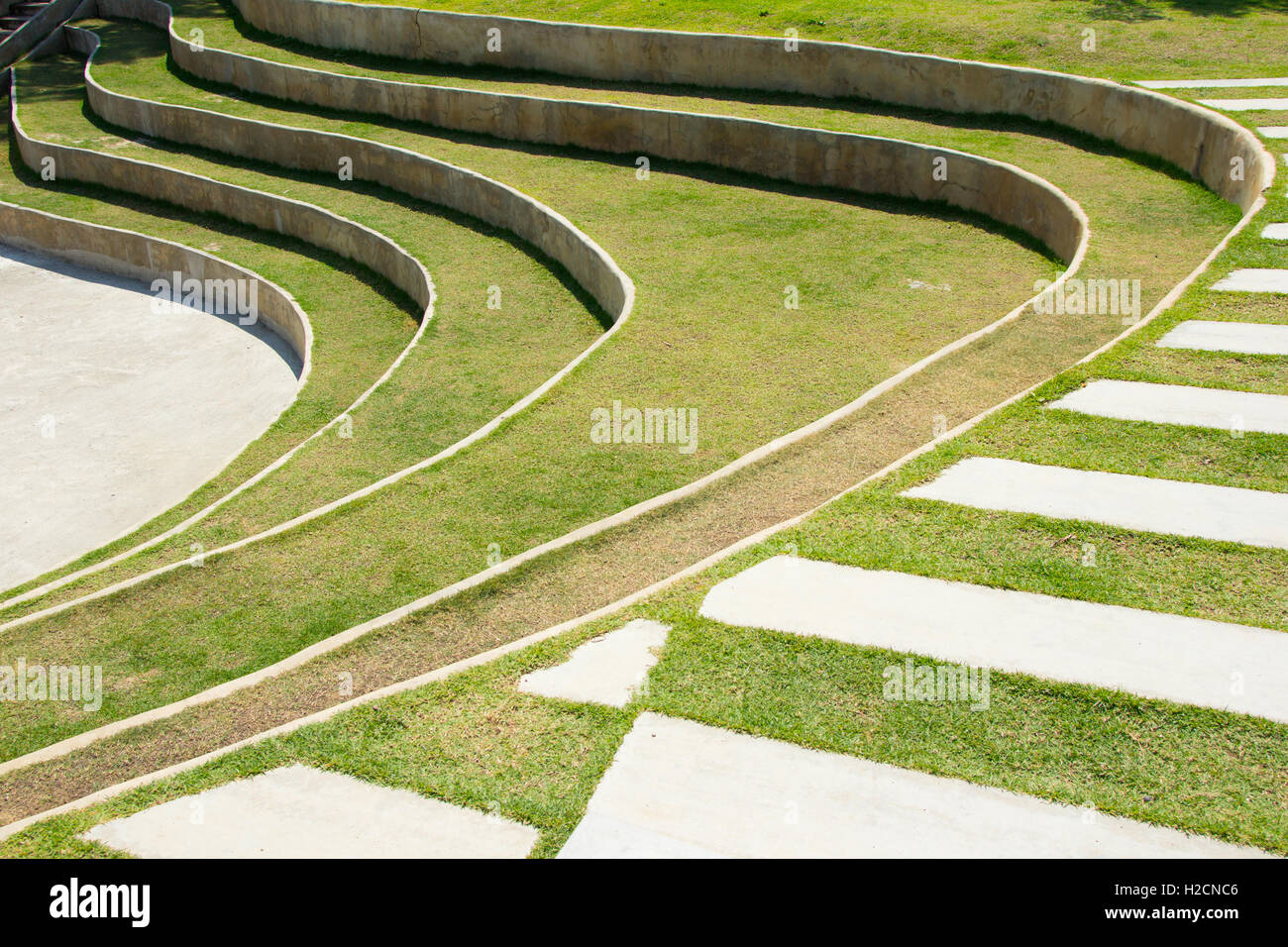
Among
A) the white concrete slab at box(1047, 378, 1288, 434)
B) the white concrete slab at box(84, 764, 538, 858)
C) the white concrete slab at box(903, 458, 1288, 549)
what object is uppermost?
the white concrete slab at box(1047, 378, 1288, 434)

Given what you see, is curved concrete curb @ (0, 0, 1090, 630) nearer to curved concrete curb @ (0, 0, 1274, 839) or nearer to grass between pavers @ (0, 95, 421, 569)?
curved concrete curb @ (0, 0, 1274, 839)

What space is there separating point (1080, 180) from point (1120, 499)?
7.47 meters

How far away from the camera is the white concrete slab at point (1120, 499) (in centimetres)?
626

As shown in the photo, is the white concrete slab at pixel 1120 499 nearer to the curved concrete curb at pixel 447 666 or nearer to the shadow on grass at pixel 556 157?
the curved concrete curb at pixel 447 666

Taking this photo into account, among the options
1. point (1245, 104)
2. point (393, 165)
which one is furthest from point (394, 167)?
point (1245, 104)

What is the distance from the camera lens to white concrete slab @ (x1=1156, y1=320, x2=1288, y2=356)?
27.1 ft

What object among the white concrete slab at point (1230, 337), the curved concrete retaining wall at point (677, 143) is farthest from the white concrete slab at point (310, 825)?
the curved concrete retaining wall at point (677, 143)

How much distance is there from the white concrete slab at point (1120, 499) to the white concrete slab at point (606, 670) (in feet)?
7.04

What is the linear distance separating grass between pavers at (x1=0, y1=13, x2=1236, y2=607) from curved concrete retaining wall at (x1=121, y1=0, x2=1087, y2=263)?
0.47 metres

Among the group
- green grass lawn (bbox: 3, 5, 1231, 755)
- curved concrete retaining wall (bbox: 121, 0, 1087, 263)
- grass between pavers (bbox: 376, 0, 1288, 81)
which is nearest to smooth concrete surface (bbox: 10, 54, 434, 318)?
curved concrete retaining wall (bbox: 121, 0, 1087, 263)

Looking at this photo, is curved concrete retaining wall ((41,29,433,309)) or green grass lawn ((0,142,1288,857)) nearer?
green grass lawn ((0,142,1288,857))

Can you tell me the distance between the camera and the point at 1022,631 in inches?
219
